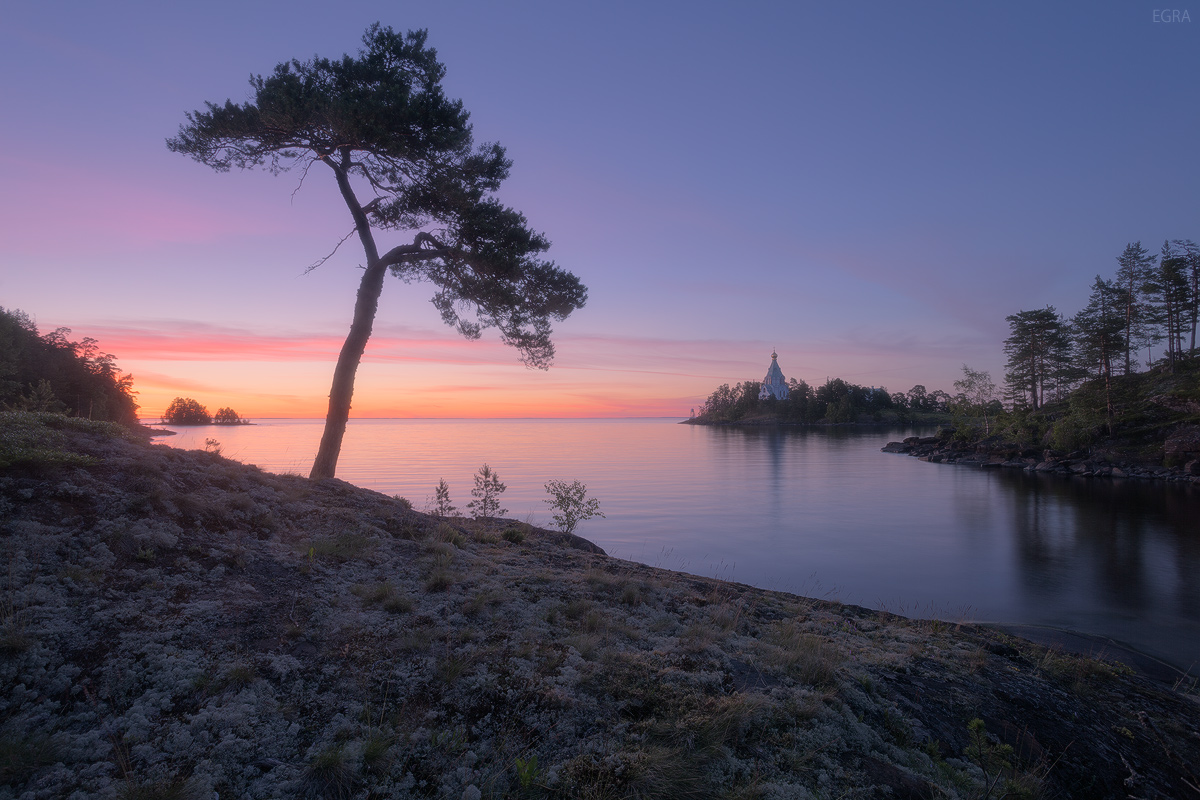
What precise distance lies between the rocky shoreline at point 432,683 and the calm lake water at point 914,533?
253 inches

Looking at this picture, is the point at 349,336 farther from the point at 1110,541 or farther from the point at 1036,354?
the point at 1036,354

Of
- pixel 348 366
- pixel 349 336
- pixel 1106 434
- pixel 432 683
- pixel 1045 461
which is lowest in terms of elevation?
pixel 1045 461

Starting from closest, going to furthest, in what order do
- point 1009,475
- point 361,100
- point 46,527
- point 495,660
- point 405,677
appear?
point 405,677 < point 495,660 < point 46,527 < point 361,100 < point 1009,475

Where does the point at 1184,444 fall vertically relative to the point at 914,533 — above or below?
above

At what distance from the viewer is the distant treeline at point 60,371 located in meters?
32.0

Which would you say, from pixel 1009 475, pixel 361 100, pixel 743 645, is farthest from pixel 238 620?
pixel 1009 475

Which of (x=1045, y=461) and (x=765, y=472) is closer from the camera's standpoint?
(x=765, y=472)

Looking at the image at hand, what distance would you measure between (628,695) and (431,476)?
30734 mm

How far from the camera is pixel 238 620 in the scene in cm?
436

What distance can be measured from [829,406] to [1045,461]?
102734 mm

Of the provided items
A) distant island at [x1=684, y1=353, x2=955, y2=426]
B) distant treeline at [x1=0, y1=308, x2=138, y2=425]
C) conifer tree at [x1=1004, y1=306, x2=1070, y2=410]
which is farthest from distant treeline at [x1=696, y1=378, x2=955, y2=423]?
distant treeline at [x1=0, y1=308, x2=138, y2=425]

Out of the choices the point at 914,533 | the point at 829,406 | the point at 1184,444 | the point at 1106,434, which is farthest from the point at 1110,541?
the point at 829,406

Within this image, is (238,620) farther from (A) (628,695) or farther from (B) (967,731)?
(B) (967,731)

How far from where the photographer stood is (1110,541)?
19844 mm
